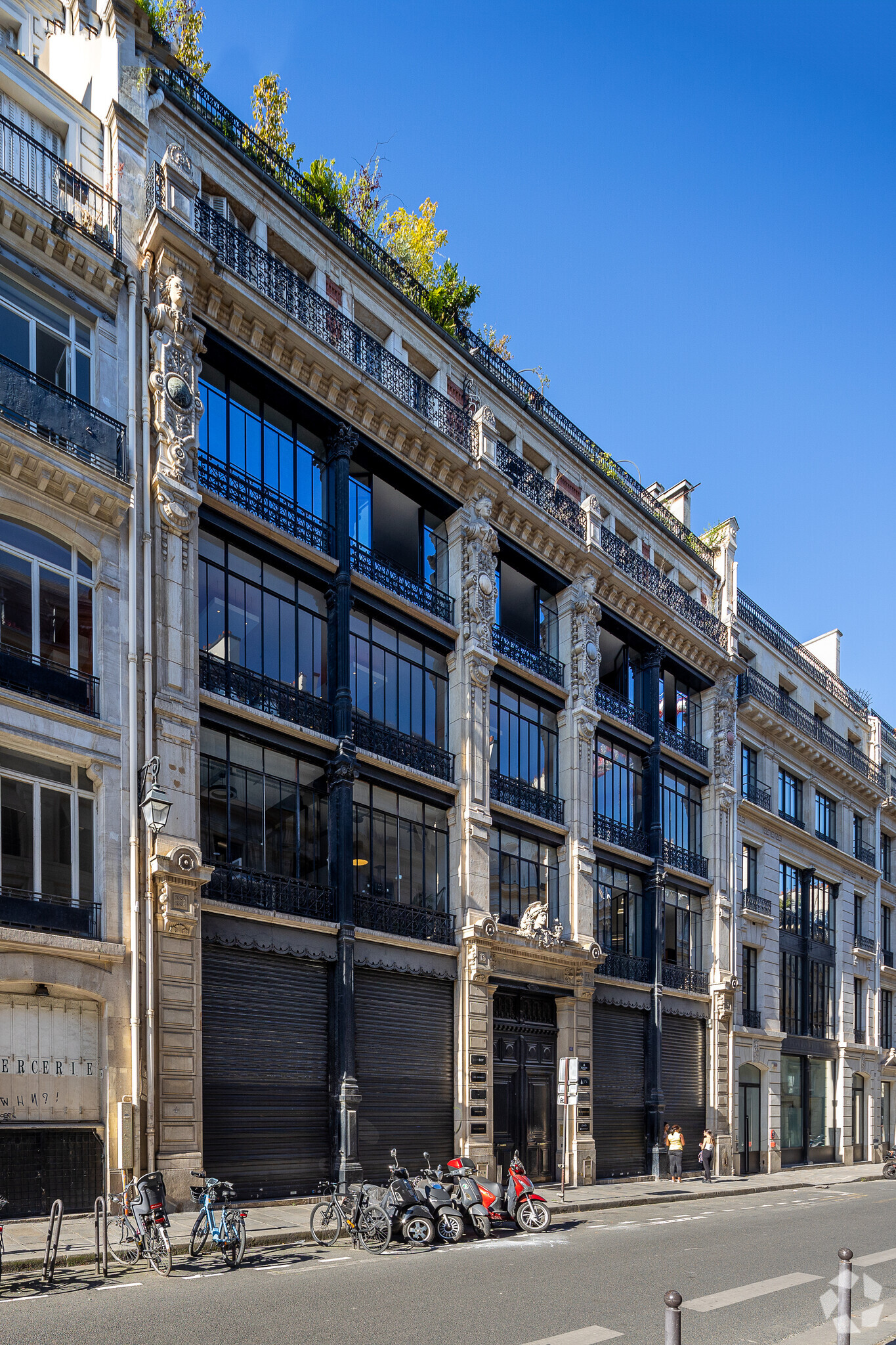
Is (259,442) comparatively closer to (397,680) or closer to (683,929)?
(397,680)

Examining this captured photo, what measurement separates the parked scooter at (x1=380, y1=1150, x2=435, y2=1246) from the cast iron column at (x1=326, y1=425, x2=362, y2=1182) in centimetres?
490

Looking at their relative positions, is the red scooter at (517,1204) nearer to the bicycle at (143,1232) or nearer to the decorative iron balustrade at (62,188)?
the bicycle at (143,1232)

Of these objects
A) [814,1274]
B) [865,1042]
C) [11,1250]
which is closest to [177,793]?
[11,1250]

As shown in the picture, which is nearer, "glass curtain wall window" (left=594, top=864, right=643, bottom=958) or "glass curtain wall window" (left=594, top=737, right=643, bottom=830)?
"glass curtain wall window" (left=594, top=864, right=643, bottom=958)

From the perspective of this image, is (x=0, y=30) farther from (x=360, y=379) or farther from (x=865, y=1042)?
(x=865, y=1042)

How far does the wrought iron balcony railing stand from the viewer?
57.4 feet

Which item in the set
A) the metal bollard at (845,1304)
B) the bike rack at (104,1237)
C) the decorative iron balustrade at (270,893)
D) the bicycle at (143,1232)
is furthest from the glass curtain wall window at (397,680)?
the metal bollard at (845,1304)

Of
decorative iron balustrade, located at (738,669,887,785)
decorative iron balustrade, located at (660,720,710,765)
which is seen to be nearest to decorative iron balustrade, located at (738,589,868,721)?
decorative iron balustrade, located at (738,669,887,785)

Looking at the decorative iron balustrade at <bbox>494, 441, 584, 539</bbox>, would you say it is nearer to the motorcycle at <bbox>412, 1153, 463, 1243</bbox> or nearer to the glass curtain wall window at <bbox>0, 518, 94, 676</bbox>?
the glass curtain wall window at <bbox>0, 518, 94, 676</bbox>

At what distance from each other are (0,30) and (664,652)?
23.4 m

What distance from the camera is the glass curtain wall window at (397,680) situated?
2450 cm

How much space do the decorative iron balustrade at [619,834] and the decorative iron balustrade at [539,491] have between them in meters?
7.78

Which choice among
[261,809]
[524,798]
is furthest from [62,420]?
[524,798]

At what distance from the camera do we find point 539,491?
30.3 metres
